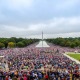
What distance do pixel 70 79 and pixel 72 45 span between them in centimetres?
8494

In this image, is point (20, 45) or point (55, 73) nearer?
point (55, 73)

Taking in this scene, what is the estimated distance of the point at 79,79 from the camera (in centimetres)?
2092

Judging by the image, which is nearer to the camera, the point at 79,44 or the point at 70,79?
the point at 70,79

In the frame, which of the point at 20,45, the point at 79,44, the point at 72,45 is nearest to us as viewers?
the point at 72,45

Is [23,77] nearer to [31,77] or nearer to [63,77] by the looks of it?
[31,77]

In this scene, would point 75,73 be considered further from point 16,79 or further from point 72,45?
point 72,45

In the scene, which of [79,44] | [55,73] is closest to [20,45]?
[79,44]

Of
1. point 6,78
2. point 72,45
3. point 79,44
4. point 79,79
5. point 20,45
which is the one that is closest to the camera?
point 6,78

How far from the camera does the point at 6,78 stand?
1959 cm

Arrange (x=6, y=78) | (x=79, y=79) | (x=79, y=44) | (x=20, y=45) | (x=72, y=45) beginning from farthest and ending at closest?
(x=20, y=45), (x=79, y=44), (x=72, y=45), (x=79, y=79), (x=6, y=78)

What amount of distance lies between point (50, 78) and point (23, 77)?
2.26 m

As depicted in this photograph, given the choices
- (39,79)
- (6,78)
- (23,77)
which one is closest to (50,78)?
(39,79)

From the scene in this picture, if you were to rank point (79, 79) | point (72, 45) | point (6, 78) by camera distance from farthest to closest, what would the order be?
point (72, 45) < point (79, 79) < point (6, 78)

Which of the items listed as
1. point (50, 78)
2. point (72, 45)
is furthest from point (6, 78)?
point (72, 45)
